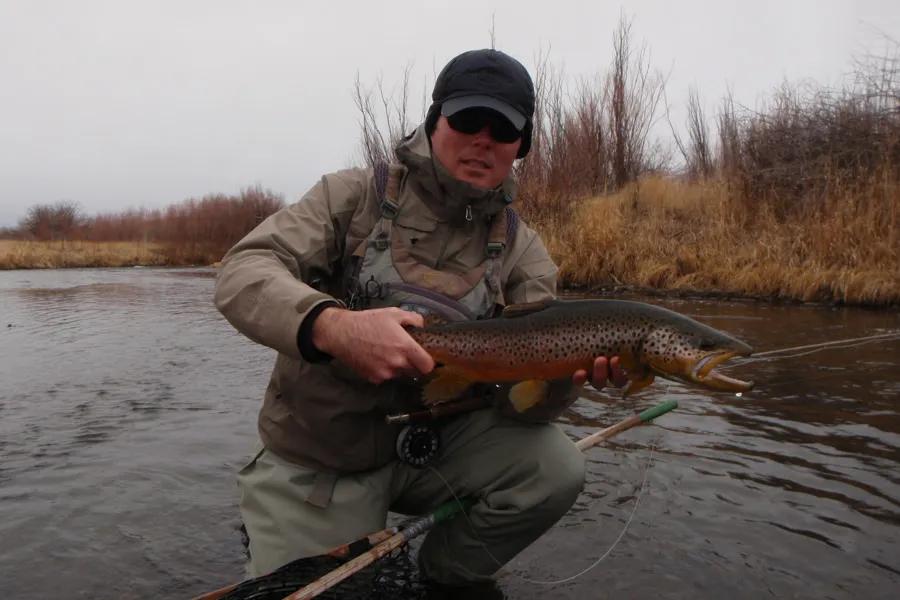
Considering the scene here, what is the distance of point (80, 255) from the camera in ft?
106

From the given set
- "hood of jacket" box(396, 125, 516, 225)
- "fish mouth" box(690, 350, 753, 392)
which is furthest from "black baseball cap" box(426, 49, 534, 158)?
"fish mouth" box(690, 350, 753, 392)

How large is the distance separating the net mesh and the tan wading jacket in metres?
0.33

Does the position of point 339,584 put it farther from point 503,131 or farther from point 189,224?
point 189,224

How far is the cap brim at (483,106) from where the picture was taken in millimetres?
2471

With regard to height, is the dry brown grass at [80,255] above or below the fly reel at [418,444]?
above

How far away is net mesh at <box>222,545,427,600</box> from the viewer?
217 centimetres

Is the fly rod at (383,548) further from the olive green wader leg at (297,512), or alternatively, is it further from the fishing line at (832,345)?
the fishing line at (832,345)

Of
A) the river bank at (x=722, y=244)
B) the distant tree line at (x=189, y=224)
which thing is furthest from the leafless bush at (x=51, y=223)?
the river bank at (x=722, y=244)

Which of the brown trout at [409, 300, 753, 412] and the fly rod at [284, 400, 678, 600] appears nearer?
the fly rod at [284, 400, 678, 600]

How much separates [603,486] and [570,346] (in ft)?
5.53

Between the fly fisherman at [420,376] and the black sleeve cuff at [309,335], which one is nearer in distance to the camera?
the black sleeve cuff at [309,335]

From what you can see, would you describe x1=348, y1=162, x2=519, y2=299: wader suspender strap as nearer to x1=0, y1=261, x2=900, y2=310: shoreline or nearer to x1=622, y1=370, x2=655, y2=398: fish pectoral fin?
x1=622, y1=370, x2=655, y2=398: fish pectoral fin

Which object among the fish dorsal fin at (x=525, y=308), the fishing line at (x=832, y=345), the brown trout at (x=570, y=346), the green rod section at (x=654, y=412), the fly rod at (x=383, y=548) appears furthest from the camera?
the fishing line at (x=832, y=345)

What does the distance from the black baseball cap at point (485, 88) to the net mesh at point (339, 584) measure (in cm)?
154
